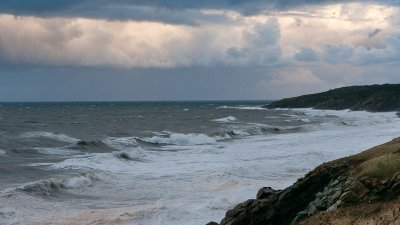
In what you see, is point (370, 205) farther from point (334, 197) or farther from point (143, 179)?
point (143, 179)

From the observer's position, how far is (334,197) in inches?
624

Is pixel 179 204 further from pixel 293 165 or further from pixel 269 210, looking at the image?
pixel 293 165

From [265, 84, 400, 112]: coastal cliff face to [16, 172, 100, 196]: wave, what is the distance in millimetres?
109761

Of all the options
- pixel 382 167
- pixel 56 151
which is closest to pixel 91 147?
pixel 56 151

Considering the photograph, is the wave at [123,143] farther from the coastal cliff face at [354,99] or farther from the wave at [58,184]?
the coastal cliff face at [354,99]

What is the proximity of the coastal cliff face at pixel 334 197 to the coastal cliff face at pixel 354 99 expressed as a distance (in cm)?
11625

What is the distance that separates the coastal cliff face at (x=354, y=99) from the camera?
438 feet

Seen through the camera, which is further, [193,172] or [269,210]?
[193,172]

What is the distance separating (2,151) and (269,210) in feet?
106

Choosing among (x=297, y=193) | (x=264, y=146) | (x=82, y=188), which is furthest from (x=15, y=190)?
(x=264, y=146)

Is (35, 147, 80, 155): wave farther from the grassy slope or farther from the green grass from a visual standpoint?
the green grass

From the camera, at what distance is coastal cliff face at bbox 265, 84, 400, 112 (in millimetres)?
133625

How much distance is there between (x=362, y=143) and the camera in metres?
42.1

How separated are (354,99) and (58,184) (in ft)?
439
